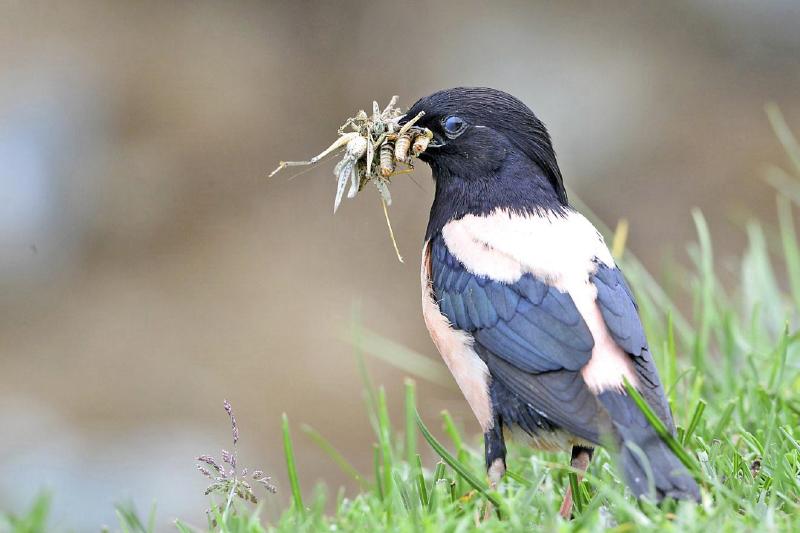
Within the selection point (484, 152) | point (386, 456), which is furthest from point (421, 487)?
point (484, 152)

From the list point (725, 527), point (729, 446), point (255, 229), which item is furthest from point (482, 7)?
point (725, 527)

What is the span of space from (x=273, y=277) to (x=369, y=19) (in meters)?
2.41

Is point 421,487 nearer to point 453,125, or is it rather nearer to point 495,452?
point 495,452

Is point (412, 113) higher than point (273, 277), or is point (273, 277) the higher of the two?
point (412, 113)

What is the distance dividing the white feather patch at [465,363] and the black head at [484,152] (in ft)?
1.42

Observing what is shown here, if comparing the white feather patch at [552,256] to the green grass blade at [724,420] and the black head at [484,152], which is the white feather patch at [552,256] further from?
the green grass blade at [724,420]

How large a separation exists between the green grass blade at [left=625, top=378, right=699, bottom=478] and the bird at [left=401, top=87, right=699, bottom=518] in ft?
0.11

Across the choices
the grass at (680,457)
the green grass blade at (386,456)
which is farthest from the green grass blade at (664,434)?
the green grass blade at (386,456)

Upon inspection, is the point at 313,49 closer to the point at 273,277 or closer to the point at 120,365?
the point at 273,277

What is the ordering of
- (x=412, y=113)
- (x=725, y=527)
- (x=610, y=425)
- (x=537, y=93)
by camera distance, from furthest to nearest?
(x=537, y=93), (x=412, y=113), (x=610, y=425), (x=725, y=527)

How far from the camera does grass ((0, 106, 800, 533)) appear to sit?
2.86 metres

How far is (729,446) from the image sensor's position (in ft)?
11.7

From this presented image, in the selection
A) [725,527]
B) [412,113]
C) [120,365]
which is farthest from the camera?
[120,365]

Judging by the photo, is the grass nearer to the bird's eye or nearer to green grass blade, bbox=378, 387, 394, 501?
green grass blade, bbox=378, 387, 394, 501
